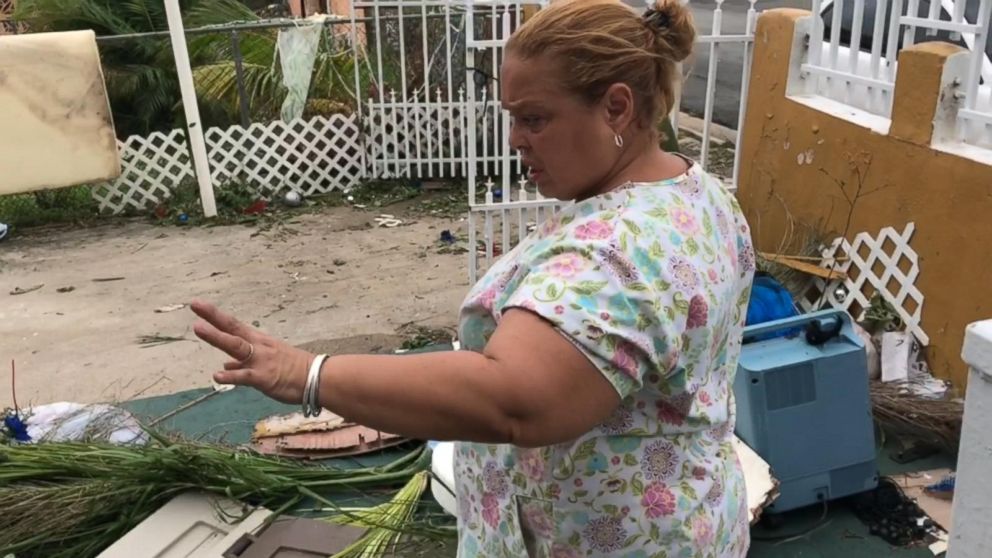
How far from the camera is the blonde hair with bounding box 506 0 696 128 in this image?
43.0 inches

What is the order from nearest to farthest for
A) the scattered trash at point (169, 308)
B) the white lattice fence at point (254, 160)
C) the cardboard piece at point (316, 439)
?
the cardboard piece at point (316, 439) → the scattered trash at point (169, 308) → the white lattice fence at point (254, 160)

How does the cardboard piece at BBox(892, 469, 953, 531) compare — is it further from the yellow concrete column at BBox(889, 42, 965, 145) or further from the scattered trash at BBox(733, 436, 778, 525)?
the yellow concrete column at BBox(889, 42, 965, 145)

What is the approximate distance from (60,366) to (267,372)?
395 cm

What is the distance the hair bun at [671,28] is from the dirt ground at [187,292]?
3.40m

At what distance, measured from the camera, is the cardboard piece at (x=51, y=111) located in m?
6.16

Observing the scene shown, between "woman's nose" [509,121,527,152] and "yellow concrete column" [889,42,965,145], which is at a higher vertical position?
"woman's nose" [509,121,527,152]

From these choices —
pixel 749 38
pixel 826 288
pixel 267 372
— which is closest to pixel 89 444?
pixel 267 372

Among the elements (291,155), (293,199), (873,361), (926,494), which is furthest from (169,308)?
(926,494)

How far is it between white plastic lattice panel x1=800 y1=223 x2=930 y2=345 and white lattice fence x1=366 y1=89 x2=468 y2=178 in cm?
379

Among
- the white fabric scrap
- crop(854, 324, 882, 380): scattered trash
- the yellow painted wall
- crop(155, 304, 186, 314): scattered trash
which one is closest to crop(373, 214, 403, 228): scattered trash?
the white fabric scrap

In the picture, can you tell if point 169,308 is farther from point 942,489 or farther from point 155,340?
point 942,489

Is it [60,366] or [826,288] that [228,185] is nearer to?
[60,366]

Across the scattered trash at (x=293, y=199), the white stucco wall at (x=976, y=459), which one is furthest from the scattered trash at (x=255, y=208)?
the white stucco wall at (x=976, y=459)

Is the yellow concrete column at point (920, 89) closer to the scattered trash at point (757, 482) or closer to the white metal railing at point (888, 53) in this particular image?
the white metal railing at point (888, 53)
